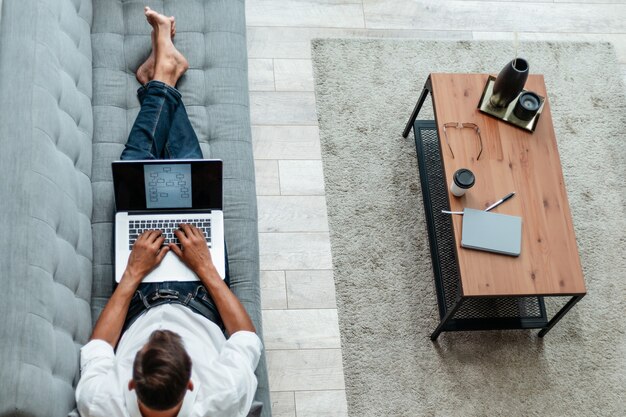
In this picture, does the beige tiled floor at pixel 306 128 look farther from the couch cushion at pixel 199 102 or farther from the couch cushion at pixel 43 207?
the couch cushion at pixel 43 207

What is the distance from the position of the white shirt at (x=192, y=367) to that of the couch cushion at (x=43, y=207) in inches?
3.0

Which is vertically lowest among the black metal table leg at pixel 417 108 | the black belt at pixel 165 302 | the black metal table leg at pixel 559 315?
the black metal table leg at pixel 559 315

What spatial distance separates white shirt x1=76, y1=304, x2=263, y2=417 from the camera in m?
1.72

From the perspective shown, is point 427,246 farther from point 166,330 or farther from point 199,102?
point 166,330

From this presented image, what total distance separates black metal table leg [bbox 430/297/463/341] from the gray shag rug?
38mm

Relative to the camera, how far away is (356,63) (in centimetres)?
300

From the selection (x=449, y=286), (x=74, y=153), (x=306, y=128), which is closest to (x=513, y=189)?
(x=449, y=286)

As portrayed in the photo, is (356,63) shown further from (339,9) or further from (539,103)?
(539,103)

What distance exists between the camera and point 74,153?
215 centimetres

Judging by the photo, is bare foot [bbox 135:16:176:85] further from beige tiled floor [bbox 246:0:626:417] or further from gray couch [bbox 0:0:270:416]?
beige tiled floor [bbox 246:0:626:417]

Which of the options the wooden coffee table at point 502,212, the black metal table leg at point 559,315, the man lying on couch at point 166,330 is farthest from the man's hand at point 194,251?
the black metal table leg at point 559,315

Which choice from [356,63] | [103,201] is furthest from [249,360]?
[356,63]

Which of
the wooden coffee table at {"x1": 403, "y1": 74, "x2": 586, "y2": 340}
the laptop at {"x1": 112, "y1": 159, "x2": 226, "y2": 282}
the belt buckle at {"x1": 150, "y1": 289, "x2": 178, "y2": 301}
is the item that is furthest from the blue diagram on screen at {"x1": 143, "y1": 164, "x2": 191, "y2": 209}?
the wooden coffee table at {"x1": 403, "y1": 74, "x2": 586, "y2": 340}

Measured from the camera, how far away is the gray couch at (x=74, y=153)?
177cm
